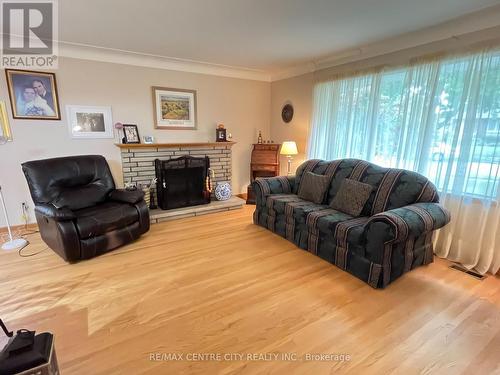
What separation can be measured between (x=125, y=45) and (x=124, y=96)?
2.40 feet

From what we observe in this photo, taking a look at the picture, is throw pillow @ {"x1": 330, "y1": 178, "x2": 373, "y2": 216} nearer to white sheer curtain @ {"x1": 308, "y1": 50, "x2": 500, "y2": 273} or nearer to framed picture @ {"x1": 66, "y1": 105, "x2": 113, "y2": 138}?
white sheer curtain @ {"x1": 308, "y1": 50, "x2": 500, "y2": 273}

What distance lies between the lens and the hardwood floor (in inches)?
60.5

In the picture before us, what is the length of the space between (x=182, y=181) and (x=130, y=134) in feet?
3.41

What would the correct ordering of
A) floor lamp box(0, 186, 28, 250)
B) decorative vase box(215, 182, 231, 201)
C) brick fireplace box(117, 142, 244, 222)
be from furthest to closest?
decorative vase box(215, 182, 231, 201), brick fireplace box(117, 142, 244, 222), floor lamp box(0, 186, 28, 250)

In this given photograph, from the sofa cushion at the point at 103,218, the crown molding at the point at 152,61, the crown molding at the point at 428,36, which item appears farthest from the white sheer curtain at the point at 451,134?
the sofa cushion at the point at 103,218

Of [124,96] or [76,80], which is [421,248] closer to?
[124,96]

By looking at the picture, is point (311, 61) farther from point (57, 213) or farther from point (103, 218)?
point (57, 213)

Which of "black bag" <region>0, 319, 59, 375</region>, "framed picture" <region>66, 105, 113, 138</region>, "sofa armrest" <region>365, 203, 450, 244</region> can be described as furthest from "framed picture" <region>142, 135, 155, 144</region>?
"sofa armrest" <region>365, 203, 450, 244</region>

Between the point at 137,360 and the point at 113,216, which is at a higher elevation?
the point at 113,216

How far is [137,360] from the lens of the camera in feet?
5.04

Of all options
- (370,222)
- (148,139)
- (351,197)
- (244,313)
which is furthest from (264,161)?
(244,313)

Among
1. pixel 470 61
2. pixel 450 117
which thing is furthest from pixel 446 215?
pixel 470 61

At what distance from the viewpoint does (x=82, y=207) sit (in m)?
3.02

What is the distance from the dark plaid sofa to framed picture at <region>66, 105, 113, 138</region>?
7.80ft
